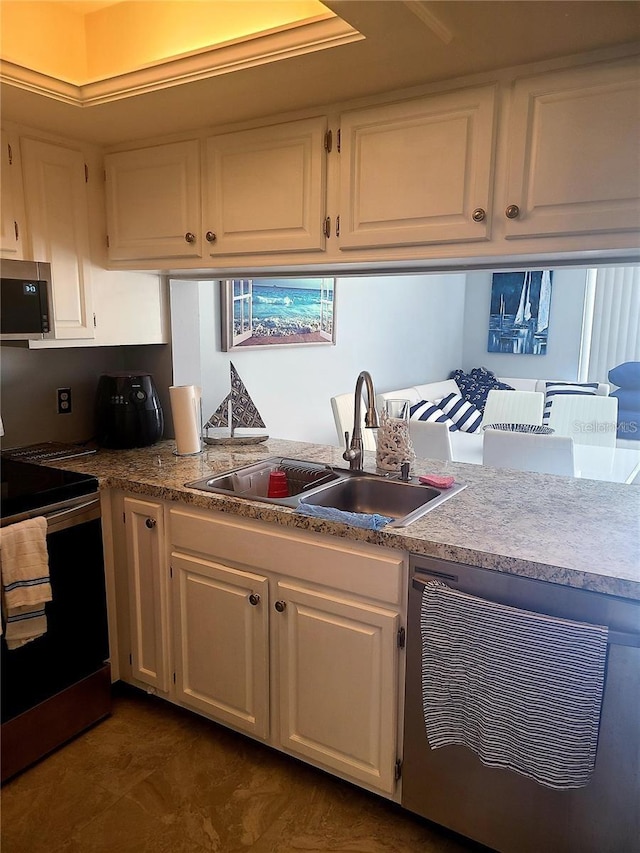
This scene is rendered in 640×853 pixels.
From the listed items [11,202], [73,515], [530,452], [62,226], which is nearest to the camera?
[73,515]

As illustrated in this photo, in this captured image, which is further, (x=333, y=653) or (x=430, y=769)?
(x=333, y=653)

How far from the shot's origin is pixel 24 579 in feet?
5.97

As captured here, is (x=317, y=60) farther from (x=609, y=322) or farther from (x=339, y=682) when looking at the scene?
(x=609, y=322)

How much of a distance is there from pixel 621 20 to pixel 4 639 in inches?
88.1

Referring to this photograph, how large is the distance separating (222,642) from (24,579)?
0.63 metres

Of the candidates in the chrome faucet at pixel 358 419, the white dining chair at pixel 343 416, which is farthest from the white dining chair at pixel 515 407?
the chrome faucet at pixel 358 419

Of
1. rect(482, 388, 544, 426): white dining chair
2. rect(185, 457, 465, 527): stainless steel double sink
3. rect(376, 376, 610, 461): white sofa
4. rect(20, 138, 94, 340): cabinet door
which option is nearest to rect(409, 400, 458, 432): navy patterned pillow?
rect(376, 376, 610, 461): white sofa

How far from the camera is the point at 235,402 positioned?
2.69 m

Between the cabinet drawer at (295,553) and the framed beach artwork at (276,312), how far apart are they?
4.97ft

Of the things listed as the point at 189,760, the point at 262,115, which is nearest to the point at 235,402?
the point at 262,115

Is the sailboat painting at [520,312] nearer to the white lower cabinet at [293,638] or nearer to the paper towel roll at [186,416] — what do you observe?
the paper towel roll at [186,416]

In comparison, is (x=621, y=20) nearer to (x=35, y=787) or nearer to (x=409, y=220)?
(x=409, y=220)

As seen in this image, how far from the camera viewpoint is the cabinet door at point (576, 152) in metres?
1.51

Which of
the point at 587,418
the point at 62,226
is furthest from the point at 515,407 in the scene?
the point at 62,226
